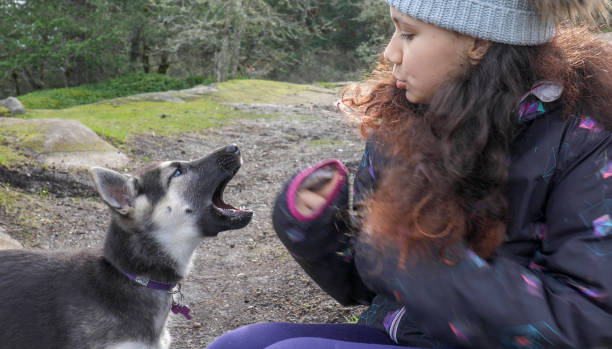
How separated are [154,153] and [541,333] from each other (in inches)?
302

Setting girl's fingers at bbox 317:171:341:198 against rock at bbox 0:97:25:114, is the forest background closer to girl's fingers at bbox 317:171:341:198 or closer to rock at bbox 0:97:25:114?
rock at bbox 0:97:25:114

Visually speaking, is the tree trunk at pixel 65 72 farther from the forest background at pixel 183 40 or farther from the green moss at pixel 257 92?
the green moss at pixel 257 92

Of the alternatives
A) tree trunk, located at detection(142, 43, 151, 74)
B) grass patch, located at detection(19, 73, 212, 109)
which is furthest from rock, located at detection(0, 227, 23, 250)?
tree trunk, located at detection(142, 43, 151, 74)

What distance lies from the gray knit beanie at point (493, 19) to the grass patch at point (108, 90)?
20291 mm

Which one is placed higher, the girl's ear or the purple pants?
the girl's ear

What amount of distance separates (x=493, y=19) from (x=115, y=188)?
2507 mm

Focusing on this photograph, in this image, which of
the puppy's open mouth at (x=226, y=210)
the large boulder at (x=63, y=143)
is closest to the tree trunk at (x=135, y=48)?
the large boulder at (x=63, y=143)

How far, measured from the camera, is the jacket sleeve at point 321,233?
6.49ft

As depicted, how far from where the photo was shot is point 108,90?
22.8 m

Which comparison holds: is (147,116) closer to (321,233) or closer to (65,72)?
(321,233)

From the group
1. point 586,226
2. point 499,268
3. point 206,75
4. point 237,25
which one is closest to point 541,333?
point 499,268

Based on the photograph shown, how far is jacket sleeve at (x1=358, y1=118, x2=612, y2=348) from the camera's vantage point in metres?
1.43

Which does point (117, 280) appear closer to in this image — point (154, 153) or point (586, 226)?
point (586, 226)

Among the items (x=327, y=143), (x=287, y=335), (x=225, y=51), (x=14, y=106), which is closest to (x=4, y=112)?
(x=14, y=106)
